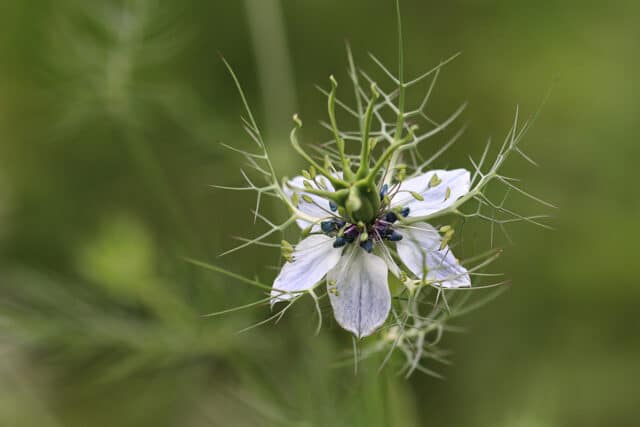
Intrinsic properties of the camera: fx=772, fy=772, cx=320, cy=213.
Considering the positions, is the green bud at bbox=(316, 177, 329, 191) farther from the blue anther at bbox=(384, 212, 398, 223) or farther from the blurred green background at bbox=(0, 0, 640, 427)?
the blurred green background at bbox=(0, 0, 640, 427)

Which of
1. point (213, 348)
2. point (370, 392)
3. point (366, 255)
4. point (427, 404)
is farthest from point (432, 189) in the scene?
point (427, 404)

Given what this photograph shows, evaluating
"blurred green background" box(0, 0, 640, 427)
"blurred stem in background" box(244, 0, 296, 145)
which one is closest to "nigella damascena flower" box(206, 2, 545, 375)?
"blurred green background" box(0, 0, 640, 427)

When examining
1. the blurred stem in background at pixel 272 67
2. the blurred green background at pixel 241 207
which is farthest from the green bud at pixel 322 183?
the blurred stem in background at pixel 272 67

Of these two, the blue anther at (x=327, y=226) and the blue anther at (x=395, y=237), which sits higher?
the blue anther at (x=327, y=226)

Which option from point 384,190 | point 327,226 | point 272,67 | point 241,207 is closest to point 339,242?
point 327,226

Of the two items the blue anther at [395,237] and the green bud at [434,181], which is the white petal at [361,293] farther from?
the green bud at [434,181]

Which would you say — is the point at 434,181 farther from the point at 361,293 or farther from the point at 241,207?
the point at 241,207

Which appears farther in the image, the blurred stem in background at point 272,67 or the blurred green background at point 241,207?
the blurred stem in background at point 272,67
